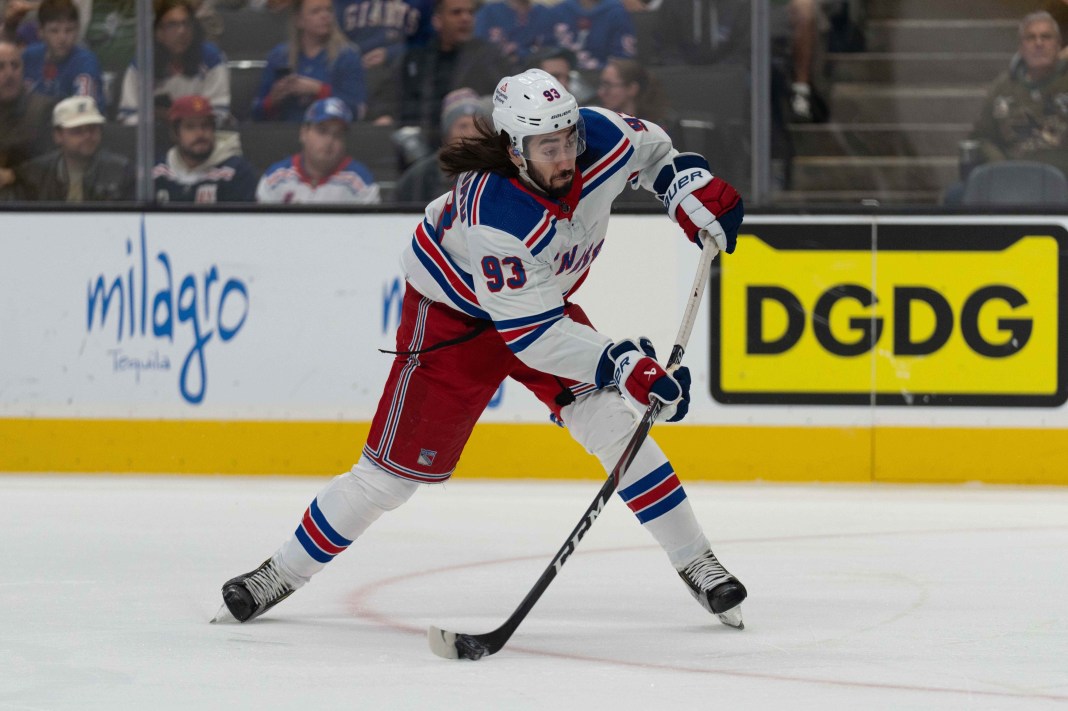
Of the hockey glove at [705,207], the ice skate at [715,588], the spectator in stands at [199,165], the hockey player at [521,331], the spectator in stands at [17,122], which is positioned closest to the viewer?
the hockey player at [521,331]

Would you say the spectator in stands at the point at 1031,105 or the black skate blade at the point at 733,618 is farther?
the spectator in stands at the point at 1031,105

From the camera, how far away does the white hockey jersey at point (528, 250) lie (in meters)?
2.92

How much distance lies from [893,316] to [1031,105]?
2.60 feet

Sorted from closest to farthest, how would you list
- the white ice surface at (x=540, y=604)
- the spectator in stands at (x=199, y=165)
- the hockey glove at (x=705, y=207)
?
the white ice surface at (x=540, y=604) → the hockey glove at (x=705, y=207) → the spectator in stands at (x=199, y=165)

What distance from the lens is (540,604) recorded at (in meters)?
3.38

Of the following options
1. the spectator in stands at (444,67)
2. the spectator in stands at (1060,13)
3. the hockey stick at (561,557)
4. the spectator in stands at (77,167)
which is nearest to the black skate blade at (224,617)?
the hockey stick at (561,557)

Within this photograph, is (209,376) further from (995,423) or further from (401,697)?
(401,697)

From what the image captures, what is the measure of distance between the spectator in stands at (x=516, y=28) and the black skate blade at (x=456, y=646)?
9.33 feet

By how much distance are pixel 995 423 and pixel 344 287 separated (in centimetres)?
213

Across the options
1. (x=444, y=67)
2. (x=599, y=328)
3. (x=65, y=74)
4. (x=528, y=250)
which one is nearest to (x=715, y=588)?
(x=528, y=250)

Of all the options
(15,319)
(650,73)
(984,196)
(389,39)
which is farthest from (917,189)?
(15,319)

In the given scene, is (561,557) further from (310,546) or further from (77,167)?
(77,167)

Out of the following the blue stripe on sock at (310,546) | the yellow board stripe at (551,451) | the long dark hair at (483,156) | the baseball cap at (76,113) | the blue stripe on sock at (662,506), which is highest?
the long dark hair at (483,156)

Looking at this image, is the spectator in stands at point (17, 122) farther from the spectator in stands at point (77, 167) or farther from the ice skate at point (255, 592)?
the ice skate at point (255, 592)
